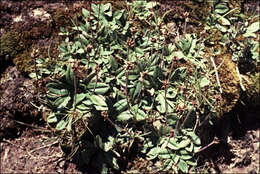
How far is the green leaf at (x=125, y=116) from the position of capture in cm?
310

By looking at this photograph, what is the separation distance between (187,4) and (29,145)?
2.65m

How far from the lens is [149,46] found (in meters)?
3.46

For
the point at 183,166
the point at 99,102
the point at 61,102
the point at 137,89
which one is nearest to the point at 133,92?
the point at 137,89

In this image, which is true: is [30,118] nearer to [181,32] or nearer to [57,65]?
[57,65]

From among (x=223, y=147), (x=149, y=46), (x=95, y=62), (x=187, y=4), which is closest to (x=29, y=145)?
(x=95, y=62)

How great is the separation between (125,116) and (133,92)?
0.28m

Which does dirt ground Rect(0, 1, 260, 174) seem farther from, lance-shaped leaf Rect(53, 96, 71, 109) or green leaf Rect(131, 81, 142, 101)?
green leaf Rect(131, 81, 142, 101)

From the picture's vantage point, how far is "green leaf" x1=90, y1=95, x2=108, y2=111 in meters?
2.92

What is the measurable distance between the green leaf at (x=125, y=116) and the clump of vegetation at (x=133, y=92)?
0.04 ft

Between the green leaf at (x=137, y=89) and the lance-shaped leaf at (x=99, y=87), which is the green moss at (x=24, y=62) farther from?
the green leaf at (x=137, y=89)

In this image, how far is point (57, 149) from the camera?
322cm

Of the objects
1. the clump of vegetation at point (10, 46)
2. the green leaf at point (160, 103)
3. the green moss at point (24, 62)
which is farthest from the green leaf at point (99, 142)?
the clump of vegetation at point (10, 46)

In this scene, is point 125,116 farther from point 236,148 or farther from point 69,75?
point 236,148

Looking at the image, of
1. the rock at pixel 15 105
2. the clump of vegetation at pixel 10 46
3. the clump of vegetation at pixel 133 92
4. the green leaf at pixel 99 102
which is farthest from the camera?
the clump of vegetation at pixel 10 46
